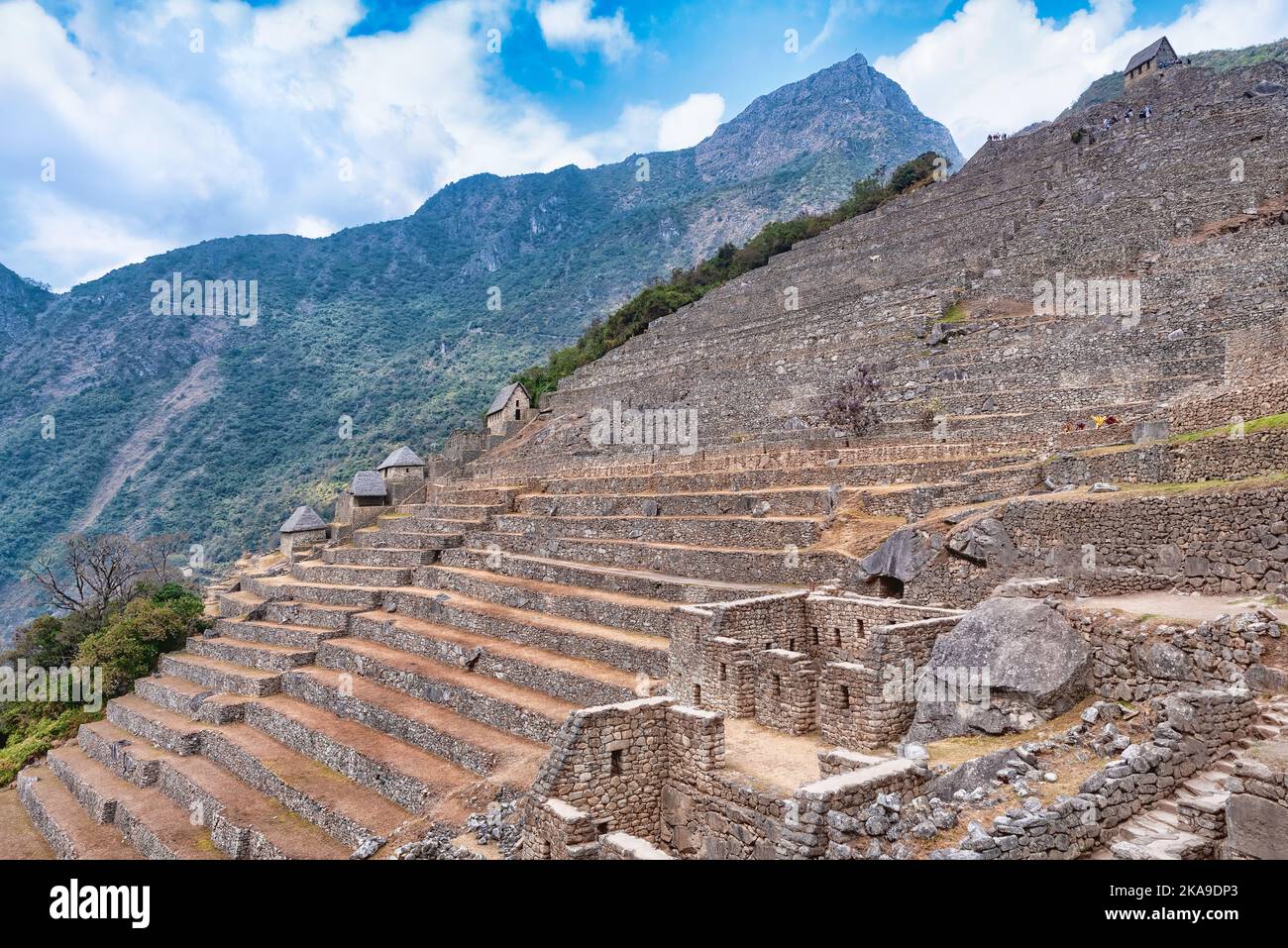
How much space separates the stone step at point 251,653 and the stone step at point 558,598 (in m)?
3.60

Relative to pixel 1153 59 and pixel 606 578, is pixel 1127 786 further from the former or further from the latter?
pixel 1153 59

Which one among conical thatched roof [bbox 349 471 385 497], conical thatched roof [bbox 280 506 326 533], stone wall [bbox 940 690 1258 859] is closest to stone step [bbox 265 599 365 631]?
conical thatched roof [bbox 349 471 385 497]

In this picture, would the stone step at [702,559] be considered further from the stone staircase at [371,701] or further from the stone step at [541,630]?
the stone step at [541,630]

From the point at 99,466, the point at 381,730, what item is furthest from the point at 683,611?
the point at 99,466

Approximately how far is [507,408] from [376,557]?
14530 millimetres

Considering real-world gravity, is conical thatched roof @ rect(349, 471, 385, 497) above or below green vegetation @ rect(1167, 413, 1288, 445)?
below

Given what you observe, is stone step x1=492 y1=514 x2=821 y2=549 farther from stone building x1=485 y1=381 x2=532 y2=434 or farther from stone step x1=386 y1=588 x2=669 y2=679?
stone building x1=485 y1=381 x2=532 y2=434

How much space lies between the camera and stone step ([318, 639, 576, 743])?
12.2 metres

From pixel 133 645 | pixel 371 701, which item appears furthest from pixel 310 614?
pixel 371 701

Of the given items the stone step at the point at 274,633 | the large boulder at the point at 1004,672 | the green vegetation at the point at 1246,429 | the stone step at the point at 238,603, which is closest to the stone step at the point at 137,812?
the stone step at the point at 274,633

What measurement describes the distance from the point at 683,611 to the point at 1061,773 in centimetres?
547

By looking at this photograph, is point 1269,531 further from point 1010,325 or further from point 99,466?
point 99,466

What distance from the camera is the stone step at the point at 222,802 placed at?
A: 11.9 metres

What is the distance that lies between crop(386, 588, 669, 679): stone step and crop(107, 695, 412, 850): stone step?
3834 mm
